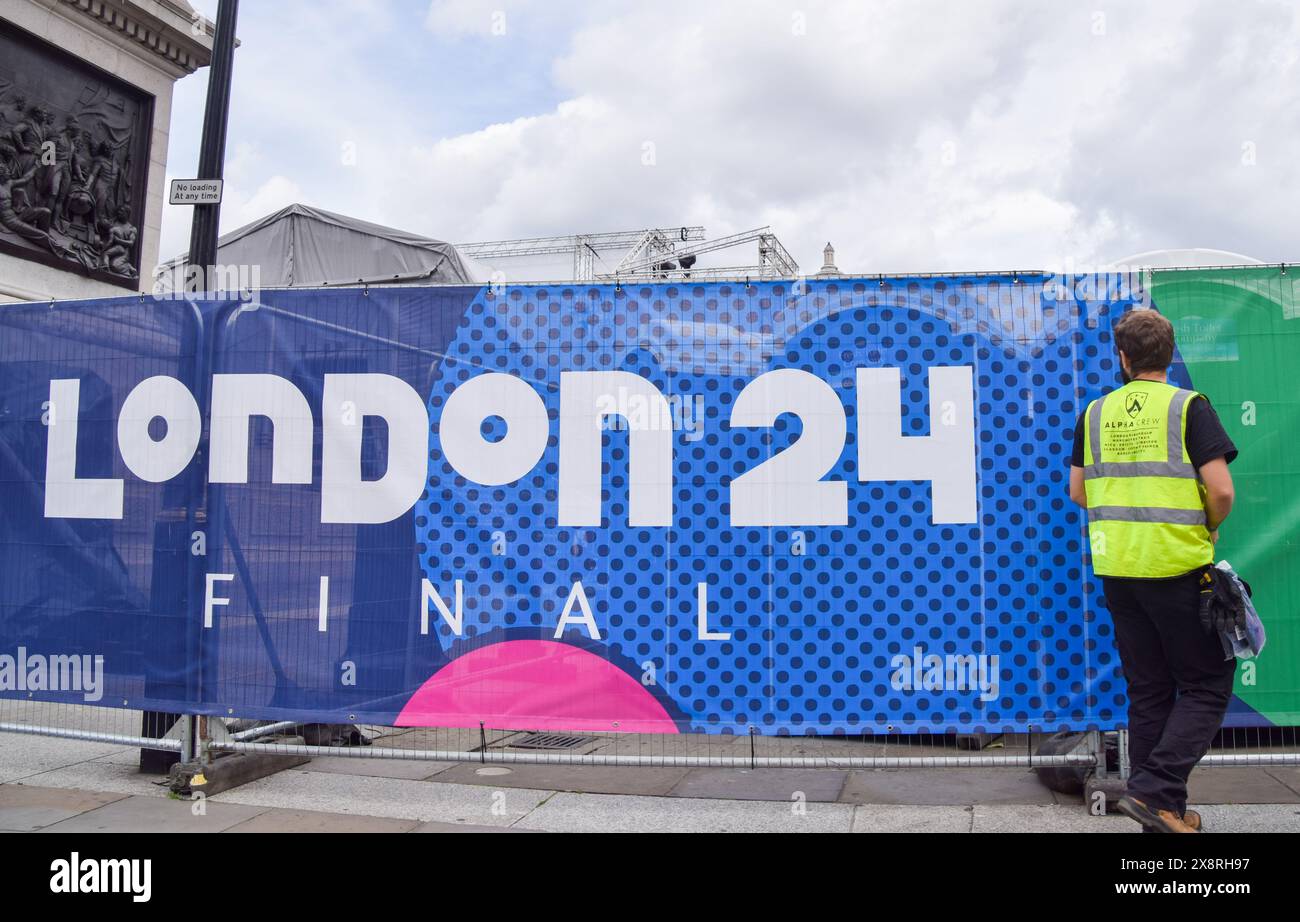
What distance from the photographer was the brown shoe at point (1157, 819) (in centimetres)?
376

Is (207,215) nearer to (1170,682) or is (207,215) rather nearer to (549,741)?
(549,741)

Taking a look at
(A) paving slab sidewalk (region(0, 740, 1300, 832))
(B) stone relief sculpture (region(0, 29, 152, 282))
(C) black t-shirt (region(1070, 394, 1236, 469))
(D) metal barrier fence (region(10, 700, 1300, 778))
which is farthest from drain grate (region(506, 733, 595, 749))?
(B) stone relief sculpture (region(0, 29, 152, 282))

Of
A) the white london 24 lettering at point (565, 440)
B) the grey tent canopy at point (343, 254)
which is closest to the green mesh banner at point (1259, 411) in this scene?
the white london 24 lettering at point (565, 440)

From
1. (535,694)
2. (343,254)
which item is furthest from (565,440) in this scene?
(343,254)

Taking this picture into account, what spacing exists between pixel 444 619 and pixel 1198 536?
3.51 m

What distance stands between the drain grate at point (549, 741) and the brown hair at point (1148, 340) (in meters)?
4.09

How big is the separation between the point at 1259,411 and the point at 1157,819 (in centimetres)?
215

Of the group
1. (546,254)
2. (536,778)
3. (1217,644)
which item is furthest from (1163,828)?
(546,254)

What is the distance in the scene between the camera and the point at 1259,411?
4703 millimetres

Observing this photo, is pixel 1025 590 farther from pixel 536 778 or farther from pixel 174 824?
pixel 174 824

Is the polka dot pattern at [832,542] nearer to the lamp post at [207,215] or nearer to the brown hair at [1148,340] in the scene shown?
the brown hair at [1148,340]

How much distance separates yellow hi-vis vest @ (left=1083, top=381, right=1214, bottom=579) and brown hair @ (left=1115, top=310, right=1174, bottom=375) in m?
0.10

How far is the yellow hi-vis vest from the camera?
385 centimetres

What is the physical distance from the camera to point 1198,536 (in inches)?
151
